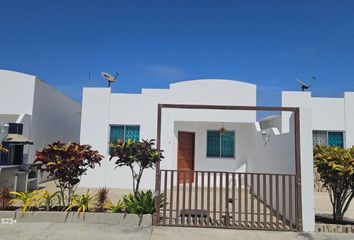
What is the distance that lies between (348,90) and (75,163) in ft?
40.1

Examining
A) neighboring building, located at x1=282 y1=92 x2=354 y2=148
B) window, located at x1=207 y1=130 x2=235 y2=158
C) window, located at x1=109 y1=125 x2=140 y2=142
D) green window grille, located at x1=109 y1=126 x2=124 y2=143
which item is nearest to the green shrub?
window, located at x1=109 y1=125 x2=140 y2=142

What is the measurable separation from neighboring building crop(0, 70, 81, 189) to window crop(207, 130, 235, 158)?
7522mm

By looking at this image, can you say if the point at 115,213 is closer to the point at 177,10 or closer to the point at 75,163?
the point at 75,163

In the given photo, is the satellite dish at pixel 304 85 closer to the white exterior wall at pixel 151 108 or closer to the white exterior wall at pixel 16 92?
the white exterior wall at pixel 151 108

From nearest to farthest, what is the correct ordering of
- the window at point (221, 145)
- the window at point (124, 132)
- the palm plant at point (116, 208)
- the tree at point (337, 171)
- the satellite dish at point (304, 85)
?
the tree at point (337, 171), the palm plant at point (116, 208), the window at point (124, 132), the window at point (221, 145), the satellite dish at point (304, 85)

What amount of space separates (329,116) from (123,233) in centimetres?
1081

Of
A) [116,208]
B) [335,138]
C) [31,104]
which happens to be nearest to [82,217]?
[116,208]

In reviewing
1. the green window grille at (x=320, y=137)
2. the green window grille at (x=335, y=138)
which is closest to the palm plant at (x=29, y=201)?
the green window grille at (x=320, y=137)

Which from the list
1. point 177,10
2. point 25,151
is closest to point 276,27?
point 177,10

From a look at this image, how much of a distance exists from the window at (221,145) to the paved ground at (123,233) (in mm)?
6959

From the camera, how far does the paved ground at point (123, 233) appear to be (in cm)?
554

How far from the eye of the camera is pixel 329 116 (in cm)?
1268

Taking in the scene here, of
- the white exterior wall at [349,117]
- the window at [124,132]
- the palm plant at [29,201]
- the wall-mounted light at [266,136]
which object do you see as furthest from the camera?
the white exterior wall at [349,117]

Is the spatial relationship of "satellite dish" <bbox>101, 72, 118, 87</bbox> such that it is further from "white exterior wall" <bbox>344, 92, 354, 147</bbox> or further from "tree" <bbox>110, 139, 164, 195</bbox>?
"white exterior wall" <bbox>344, 92, 354, 147</bbox>
